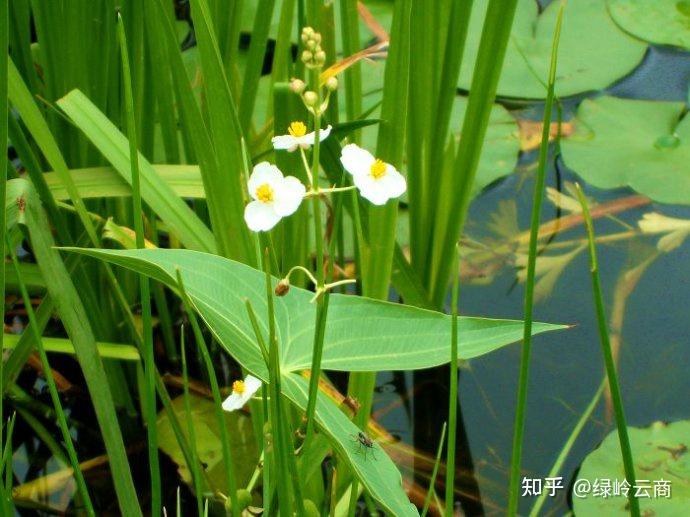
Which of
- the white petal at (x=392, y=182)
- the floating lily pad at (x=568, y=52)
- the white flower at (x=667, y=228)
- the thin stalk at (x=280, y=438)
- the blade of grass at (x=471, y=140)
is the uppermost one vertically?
the floating lily pad at (x=568, y=52)

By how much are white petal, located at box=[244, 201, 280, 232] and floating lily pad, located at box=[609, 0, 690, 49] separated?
1203mm

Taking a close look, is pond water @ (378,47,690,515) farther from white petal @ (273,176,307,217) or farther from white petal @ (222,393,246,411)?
white petal @ (273,176,307,217)

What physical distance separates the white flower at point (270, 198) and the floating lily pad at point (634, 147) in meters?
0.90

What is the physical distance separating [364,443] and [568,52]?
113cm

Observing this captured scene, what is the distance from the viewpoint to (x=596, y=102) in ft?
4.53

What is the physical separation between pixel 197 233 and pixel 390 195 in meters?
0.46

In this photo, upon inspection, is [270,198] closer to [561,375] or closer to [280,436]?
[280,436]

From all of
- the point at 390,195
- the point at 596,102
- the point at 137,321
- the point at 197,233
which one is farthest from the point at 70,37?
the point at 596,102

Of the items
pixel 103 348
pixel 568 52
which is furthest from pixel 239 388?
pixel 568 52

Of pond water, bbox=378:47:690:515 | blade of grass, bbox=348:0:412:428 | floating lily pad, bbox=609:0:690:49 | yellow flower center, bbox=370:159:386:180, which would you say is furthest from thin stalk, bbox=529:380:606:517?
floating lily pad, bbox=609:0:690:49

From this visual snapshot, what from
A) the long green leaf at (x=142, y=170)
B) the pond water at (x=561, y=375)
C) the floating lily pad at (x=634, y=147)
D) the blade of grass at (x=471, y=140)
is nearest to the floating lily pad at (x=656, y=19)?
the floating lily pad at (x=634, y=147)

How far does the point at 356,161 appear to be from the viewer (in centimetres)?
51

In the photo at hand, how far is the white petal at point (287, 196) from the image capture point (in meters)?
0.47

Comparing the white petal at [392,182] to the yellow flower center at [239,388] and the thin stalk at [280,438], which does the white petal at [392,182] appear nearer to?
the thin stalk at [280,438]
